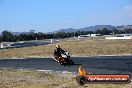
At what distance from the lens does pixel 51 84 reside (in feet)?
51.6

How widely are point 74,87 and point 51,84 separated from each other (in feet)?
6.03

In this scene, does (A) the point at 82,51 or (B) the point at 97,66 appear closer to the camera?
(B) the point at 97,66

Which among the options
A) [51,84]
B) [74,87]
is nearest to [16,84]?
[51,84]

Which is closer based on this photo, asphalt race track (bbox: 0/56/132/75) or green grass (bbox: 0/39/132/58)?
asphalt race track (bbox: 0/56/132/75)

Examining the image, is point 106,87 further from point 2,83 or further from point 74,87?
point 2,83

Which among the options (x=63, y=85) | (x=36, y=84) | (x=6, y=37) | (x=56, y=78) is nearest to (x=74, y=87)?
(x=63, y=85)

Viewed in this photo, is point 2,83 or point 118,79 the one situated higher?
point 118,79

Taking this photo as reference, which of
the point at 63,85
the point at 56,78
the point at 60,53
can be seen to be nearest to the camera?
the point at 63,85

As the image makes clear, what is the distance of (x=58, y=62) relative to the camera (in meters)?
25.8

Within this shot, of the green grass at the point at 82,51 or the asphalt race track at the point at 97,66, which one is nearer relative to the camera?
→ the asphalt race track at the point at 97,66

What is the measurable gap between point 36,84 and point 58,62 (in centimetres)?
977

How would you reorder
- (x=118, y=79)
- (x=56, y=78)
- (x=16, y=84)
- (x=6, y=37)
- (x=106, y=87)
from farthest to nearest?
(x=6, y=37) → (x=56, y=78) → (x=16, y=84) → (x=106, y=87) → (x=118, y=79)

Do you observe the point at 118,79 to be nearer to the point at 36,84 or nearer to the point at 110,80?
the point at 110,80

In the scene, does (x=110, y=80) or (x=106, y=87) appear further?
(x=106, y=87)
